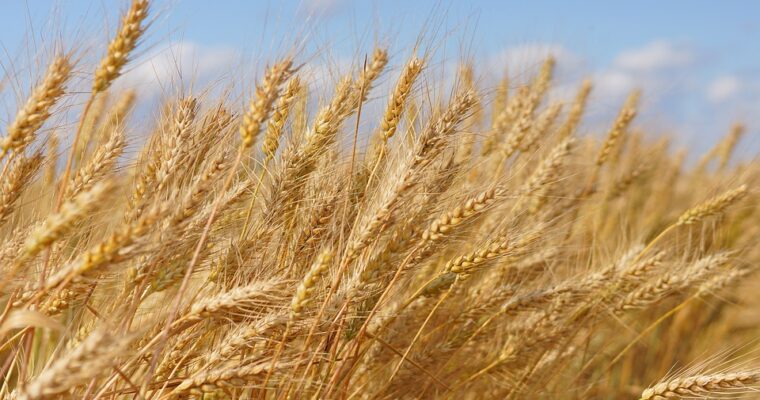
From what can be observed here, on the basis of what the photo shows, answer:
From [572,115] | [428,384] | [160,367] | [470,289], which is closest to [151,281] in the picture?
[160,367]

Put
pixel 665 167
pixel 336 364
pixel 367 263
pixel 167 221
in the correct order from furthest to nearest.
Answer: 1. pixel 665 167
2. pixel 336 364
3. pixel 367 263
4. pixel 167 221

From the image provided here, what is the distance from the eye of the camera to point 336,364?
7.16 feet

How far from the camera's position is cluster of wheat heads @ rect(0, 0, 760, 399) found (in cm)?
162

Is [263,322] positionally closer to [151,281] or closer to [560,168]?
[151,281]

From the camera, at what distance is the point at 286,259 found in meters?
2.07

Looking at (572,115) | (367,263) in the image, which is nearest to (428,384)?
(367,263)

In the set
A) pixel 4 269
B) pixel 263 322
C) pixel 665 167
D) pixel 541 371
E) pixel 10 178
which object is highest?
pixel 665 167

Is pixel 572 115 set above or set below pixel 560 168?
above

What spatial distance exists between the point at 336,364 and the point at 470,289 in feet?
2.69

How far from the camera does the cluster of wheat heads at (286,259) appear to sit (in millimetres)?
1618

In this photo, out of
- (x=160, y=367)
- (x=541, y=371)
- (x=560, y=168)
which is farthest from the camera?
(x=560, y=168)

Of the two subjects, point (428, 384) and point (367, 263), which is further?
point (428, 384)

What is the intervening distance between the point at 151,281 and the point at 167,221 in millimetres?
244

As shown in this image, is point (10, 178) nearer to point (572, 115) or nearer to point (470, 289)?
point (470, 289)
